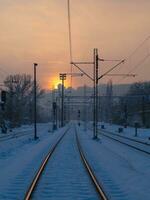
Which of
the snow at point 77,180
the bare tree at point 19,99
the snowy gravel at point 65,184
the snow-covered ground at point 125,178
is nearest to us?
the snowy gravel at point 65,184

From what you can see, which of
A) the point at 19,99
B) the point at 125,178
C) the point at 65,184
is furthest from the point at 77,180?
the point at 19,99

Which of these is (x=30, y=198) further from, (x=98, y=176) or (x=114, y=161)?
(x=114, y=161)

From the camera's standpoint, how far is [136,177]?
1958 centimetres

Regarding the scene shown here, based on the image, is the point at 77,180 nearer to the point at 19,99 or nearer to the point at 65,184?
the point at 65,184

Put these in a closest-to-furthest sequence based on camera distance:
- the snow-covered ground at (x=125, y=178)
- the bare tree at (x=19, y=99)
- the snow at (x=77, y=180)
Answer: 1. the snow at (x=77, y=180)
2. the snow-covered ground at (x=125, y=178)
3. the bare tree at (x=19, y=99)

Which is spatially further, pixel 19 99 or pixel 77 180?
pixel 19 99

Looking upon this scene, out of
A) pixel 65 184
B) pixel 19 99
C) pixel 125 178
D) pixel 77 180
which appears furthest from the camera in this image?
pixel 19 99

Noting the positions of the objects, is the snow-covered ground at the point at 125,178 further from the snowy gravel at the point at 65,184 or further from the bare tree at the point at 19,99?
the bare tree at the point at 19,99

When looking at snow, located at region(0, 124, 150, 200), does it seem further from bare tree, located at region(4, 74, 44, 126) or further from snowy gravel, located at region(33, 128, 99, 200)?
bare tree, located at region(4, 74, 44, 126)

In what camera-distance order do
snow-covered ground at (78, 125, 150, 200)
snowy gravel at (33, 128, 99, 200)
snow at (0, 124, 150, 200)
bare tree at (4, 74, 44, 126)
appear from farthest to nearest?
bare tree at (4, 74, 44, 126) → snow-covered ground at (78, 125, 150, 200) → snow at (0, 124, 150, 200) → snowy gravel at (33, 128, 99, 200)

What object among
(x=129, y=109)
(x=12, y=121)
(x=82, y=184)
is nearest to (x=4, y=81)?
(x=12, y=121)

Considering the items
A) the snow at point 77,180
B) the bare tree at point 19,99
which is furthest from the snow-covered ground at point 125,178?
the bare tree at point 19,99

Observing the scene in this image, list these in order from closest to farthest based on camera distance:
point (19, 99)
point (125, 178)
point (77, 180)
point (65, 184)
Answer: point (65, 184)
point (77, 180)
point (125, 178)
point (19, 99)

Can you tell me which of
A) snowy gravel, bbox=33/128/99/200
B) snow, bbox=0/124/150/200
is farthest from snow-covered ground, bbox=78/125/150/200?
snowy gravel, bbox=33/128/99/200
